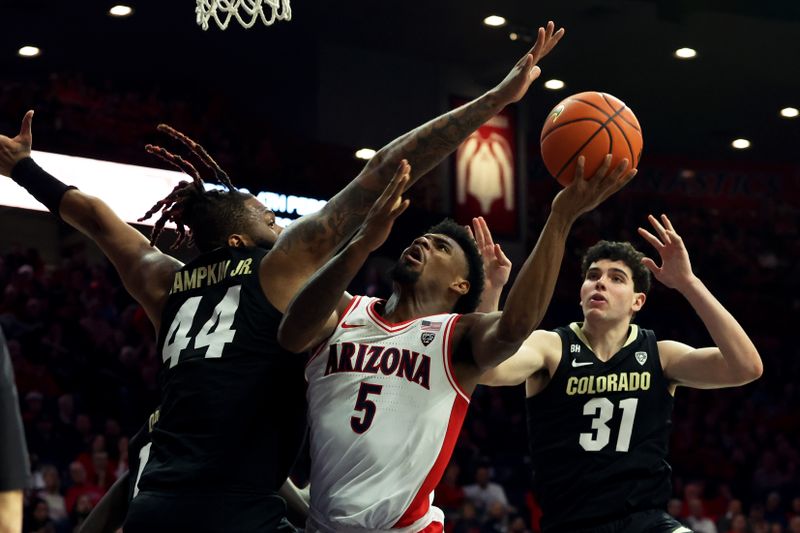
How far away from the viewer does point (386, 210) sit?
3516mm

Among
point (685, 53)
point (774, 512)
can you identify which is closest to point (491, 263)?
point (774, 512)

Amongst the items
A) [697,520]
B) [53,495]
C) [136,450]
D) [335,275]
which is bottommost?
[697,520]

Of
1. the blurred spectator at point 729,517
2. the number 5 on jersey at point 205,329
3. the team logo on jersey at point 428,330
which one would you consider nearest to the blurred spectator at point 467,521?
the blurred spectator at point 729,517

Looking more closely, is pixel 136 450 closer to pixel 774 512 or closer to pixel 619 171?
pixel 619 171

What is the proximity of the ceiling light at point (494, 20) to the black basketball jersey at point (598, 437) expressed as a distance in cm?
1046

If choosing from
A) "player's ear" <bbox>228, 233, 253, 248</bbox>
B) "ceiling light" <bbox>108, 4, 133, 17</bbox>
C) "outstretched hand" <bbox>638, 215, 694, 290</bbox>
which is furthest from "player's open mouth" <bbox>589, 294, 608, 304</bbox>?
"ceiling light" <bbox>108, 4, 133, 17</bbox>

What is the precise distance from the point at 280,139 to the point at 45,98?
298 centimetres

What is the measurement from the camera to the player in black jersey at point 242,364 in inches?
147

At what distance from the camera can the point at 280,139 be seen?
1538 cm

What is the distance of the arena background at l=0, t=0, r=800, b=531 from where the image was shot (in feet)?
40.9

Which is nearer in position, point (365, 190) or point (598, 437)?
point (365, 190)

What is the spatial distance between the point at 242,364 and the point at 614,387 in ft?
6.26

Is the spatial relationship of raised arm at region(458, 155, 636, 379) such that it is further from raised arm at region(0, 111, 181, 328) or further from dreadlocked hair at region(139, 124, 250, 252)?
raised arm at region(0, 111, 181, 328)

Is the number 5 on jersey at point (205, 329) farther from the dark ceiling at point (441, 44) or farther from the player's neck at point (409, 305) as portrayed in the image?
the dark ceiling at point (441, 44)
